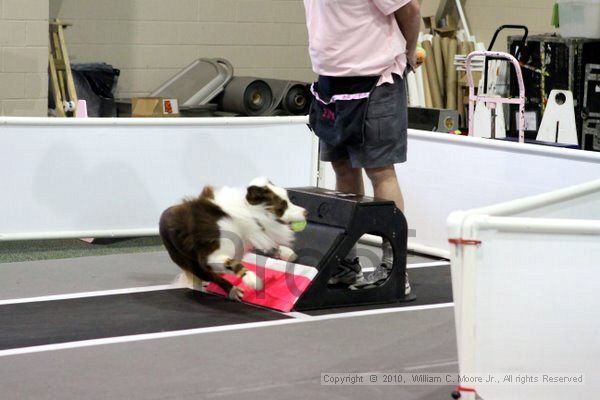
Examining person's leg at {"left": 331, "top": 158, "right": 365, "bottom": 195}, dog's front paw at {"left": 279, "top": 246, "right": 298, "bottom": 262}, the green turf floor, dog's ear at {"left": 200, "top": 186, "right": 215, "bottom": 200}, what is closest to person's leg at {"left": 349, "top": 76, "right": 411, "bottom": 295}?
person's leg at {"left": 331, "top": 158, "right": 365, "bottom": 195}

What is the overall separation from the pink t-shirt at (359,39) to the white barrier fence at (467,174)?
2.90ft

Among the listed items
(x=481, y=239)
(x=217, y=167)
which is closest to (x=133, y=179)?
(x=217, y=167)

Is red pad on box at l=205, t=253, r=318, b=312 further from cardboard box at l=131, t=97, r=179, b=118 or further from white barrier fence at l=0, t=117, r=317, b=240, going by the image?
cardboard box at l=131, t=97, r=179, b=118

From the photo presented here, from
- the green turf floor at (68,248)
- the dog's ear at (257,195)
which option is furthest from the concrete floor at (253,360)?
the green turf floor at (68,248)

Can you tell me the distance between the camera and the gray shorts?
3.98 meters

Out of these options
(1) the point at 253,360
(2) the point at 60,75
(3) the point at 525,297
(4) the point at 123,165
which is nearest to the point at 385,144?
(1) the point at 253,360

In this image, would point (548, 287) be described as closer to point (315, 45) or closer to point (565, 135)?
point (315, 45)

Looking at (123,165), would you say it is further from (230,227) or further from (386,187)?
(386,187)

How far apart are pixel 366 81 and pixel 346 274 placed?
0.72 m

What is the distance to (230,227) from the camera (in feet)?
12.7

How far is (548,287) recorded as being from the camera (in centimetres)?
247

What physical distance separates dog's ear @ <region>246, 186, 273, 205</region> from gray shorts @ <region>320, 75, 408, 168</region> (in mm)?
389

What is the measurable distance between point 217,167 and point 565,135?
265 centimetres

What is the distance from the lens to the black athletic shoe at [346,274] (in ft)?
13.1
